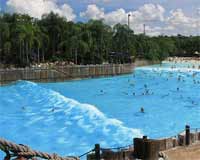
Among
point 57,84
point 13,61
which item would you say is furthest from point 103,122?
point 13,61

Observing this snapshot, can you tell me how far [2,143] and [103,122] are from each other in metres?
32.5

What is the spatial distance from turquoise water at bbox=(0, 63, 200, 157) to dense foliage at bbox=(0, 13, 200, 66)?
28.1 metres

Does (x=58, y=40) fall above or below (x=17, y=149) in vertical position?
above

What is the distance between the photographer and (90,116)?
3906 centimetres

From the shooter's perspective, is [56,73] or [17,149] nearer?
[17,149]

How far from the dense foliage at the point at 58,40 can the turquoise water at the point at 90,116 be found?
28.1 meters

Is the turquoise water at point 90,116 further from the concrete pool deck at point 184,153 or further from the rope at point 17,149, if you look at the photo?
the rope at point 17,149

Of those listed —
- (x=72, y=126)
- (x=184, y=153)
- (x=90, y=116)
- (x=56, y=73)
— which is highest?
(x=56, y=73)

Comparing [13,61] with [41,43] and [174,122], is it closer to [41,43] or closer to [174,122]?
[41,43]

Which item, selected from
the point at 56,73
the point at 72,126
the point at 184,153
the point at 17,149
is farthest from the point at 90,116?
the point at 56,73

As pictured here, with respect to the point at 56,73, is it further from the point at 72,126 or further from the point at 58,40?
the point at 72,126

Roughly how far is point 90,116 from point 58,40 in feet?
239

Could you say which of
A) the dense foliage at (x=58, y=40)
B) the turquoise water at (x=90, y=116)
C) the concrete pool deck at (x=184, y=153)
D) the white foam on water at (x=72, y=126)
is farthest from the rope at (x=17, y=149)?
the dense foliage at (x=58, y=40)

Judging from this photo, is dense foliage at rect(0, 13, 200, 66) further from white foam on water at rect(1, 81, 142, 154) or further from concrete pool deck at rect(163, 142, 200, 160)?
concrete pool deck at rect(163, 142, 200, 160)
